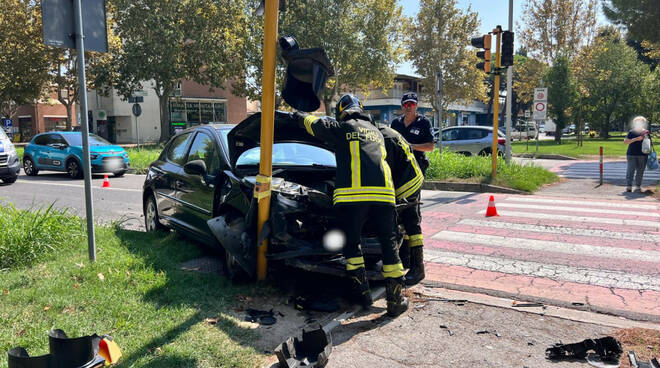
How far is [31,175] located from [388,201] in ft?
57.9

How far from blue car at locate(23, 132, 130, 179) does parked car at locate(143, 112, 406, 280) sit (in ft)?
33.9

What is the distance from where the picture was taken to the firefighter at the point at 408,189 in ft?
15.0

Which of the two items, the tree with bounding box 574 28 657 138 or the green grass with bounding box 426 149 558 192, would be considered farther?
the tree with bounding box 574 28 657 138

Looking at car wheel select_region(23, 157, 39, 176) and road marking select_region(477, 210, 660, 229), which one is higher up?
car wheel select_region(23, 157, 39, 176)

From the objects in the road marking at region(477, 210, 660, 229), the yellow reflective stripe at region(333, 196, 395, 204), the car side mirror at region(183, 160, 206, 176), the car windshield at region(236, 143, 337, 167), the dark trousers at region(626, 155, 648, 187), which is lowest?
the road marking at region(477, 210, 660, 229)

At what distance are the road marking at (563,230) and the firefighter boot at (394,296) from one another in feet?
13.5

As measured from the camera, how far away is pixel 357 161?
4035mm

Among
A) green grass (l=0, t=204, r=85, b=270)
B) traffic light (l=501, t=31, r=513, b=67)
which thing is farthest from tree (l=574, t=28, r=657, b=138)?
green grass (l=0, t=204, r=85, b=270)

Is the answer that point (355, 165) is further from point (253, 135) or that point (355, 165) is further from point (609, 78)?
point (609, 78)

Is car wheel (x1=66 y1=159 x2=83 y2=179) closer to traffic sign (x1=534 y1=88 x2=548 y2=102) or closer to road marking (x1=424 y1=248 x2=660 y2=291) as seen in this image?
road marking (x1=424 y1=248 x2=660 y2=291)

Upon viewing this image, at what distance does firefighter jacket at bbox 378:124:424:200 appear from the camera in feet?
14.9

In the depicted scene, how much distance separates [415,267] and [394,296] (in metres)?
0.94

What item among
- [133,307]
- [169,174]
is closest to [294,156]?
[169,174]

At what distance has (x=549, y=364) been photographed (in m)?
3.33
